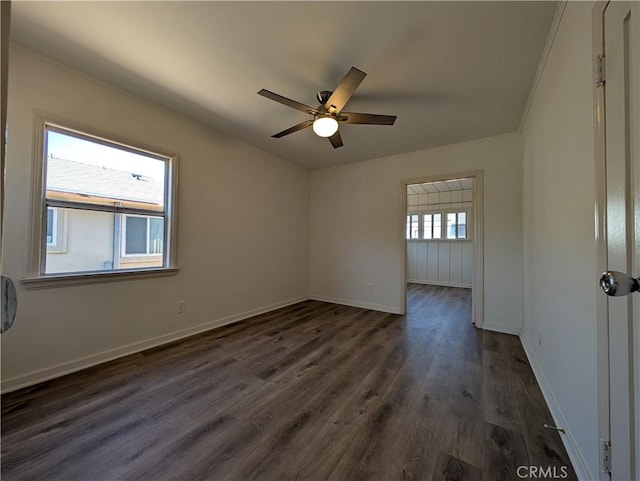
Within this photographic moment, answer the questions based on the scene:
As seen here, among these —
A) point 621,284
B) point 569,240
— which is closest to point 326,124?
point 569,240

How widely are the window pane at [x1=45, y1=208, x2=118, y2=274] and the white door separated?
3.47m

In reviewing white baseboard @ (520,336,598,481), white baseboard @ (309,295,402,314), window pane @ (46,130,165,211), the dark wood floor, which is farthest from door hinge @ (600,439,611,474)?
window pane @ (46,130,165,211)

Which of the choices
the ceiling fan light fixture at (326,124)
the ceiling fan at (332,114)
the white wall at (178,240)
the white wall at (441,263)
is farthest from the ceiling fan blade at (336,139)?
the white wall at (441,263)

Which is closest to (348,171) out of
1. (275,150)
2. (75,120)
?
(275,150)

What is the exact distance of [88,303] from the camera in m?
2.27

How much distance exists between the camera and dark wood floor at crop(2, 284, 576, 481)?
1319 millimetres

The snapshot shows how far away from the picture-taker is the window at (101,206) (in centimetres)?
212

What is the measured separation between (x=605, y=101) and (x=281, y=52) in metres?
1.92

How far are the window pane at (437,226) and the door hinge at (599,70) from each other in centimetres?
622

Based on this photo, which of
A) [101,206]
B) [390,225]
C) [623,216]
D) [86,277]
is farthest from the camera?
Result: [390,225]

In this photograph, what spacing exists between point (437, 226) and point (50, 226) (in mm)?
7322

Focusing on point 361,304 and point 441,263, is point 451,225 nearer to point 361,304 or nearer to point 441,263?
point 441,263

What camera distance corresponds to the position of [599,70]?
1.06 meters

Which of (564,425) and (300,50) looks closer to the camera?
(564,425)
